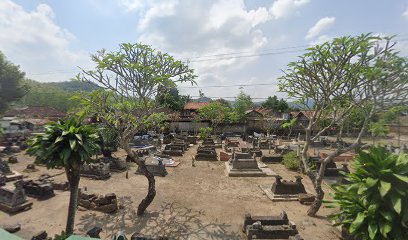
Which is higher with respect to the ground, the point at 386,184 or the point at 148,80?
the point at 148,80

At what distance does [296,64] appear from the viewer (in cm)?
1068

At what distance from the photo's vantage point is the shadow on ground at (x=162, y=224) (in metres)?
9.95

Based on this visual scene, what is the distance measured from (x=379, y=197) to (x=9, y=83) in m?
40.2

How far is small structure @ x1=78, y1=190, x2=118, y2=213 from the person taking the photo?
11.8m

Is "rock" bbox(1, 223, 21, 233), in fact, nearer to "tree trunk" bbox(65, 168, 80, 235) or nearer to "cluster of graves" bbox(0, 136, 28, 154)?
"tree trunk" bbox(65, 168, 80, 235)

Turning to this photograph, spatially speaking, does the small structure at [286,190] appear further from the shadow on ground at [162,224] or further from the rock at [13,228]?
the rock at [13,228]

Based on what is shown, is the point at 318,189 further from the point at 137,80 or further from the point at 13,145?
the point at 13,145

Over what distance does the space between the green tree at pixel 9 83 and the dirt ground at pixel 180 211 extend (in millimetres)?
19596

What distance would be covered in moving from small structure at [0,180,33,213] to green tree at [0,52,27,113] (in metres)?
25.3

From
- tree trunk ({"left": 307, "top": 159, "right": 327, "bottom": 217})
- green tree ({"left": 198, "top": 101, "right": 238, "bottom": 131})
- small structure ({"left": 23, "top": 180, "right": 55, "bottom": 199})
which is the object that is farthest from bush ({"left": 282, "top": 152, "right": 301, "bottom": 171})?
green tree ({"left": 198, "top": 101, "right": 238, "bottom": 131})

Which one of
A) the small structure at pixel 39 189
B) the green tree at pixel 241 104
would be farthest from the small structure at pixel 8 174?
the green tree at pixel 241 104

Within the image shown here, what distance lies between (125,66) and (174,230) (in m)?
7.68

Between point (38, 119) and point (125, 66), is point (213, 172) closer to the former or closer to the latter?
point (125, 66)

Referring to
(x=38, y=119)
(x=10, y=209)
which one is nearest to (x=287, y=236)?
(x=10, y=209)
